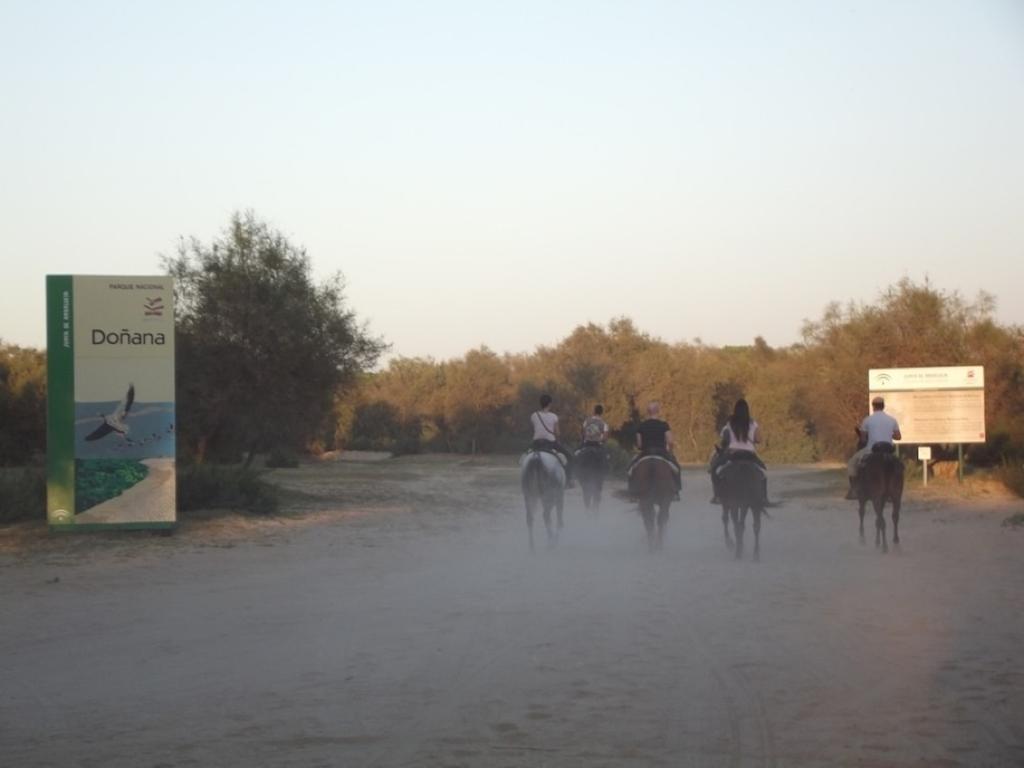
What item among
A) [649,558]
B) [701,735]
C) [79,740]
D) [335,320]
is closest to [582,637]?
[701,735]

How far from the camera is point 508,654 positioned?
988 cm

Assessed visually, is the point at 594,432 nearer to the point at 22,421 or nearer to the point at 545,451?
the point at 545,451

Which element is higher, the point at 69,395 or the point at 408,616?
the point at 69,395

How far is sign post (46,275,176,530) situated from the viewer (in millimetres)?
19609

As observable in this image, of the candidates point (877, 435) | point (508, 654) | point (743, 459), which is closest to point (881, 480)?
point (877, 435)

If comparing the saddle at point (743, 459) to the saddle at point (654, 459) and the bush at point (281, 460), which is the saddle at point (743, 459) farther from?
the bush at point (281, 460)

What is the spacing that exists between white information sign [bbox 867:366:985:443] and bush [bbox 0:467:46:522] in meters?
21.4

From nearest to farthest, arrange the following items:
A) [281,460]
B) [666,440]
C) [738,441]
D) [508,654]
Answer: [508,654] < [738,441] < [666,440] < [281,460]

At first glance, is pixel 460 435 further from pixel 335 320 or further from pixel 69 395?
pixel 69 395

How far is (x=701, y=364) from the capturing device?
64938 mm

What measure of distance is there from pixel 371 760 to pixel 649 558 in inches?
434

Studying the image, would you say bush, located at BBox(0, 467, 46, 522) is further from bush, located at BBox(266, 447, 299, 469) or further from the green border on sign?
bush, located at BBox(266, 447, 299, 469)

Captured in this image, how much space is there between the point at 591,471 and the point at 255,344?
822cm

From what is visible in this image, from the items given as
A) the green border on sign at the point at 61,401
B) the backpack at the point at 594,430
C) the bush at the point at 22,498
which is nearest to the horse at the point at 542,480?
the backpack at the point at 594,430
